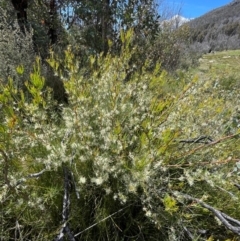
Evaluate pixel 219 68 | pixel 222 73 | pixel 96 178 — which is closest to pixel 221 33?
pixel 219 68

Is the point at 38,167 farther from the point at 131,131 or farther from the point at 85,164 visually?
the point at 131,131

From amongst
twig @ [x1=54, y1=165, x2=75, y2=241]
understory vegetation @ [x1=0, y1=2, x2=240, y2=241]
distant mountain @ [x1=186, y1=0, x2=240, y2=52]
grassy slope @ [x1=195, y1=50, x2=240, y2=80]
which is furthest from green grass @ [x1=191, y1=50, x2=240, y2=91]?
distant mountain @ [x1=186, y1=0, x2=240, y2=52]

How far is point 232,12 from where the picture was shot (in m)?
45.8

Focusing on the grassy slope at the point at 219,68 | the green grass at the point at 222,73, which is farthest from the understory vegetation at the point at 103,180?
the grassy slope at the point at 219,68

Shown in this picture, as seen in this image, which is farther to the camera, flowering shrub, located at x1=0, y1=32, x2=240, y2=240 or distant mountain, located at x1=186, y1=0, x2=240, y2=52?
distant mountain, located at x1=186, y1=0, x2=240, y2=52

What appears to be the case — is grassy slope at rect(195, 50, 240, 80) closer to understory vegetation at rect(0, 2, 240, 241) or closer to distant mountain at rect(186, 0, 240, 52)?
understory vegetation at rect(0, 2, 240, 241)

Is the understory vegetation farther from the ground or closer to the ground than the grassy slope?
farther from the ground

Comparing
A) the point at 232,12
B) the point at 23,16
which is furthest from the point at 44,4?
the point at 232,12

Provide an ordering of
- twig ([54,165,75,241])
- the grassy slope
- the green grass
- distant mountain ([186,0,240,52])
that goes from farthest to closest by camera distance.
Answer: distant mountain ([186,0,240,52])
the grassy slope
the green grass
twig ([54,165,75,241])

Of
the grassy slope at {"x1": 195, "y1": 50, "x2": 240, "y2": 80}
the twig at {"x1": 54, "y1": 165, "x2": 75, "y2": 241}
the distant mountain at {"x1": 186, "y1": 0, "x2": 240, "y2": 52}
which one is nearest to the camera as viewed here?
the twig at {"x1": 54, "y1": 165, "x2": 75, "y2": 241}

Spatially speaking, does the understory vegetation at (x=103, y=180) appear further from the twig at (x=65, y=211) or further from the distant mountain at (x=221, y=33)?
the distant mountain at (x=221, y=33)

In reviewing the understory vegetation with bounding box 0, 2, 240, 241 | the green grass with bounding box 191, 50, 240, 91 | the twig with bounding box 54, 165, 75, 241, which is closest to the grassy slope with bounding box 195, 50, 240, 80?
the green grass with bounding box 191, 50, 240, 91

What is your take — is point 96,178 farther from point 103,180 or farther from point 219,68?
point 219,68

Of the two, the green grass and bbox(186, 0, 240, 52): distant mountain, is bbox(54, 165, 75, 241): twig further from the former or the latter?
bbox(186, 0, 240, 52): distant mountain
